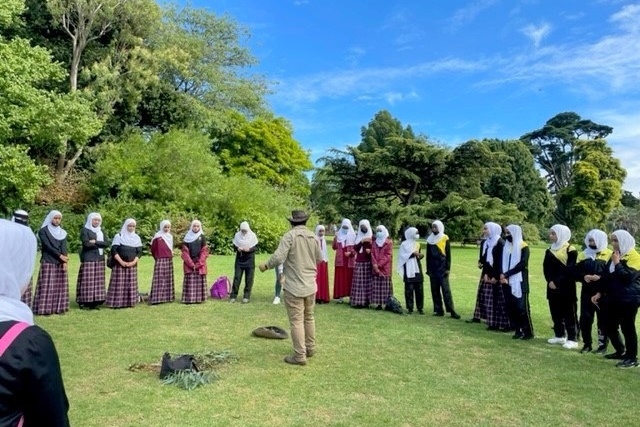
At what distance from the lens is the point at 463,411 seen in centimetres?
481

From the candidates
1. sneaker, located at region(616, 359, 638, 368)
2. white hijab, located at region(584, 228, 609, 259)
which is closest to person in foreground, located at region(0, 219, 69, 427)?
sneaker, located at region(616, 359, 638, 368)

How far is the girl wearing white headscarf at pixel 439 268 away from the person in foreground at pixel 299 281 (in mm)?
3688

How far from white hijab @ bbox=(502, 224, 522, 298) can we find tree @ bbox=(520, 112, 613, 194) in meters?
49.5

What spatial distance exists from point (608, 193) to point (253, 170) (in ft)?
84.5

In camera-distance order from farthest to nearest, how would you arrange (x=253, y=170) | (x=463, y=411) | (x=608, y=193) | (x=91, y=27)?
(x=608, y=193)
(x=253, y=170)
(x=91, y=27)
(x=463, y=411)

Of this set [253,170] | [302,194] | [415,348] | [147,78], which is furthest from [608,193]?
A: [415,348]

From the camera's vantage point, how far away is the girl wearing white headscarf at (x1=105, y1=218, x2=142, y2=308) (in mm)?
9672

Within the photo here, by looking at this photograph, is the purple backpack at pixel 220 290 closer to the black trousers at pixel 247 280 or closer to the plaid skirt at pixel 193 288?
the black trousers at pixel 247 280

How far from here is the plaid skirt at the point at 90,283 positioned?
30.9ft

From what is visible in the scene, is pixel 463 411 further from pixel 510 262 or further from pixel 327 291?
pixel 327 291

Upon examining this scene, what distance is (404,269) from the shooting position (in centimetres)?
994

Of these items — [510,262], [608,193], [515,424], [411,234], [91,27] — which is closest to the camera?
[515,424]

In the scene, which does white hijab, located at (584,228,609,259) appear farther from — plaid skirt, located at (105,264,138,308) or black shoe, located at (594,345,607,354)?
plaid skirt, located at (105,264,138,308)

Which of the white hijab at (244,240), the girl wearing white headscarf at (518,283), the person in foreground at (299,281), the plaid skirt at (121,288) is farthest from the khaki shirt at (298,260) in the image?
the plaid skirt at (121,288)
